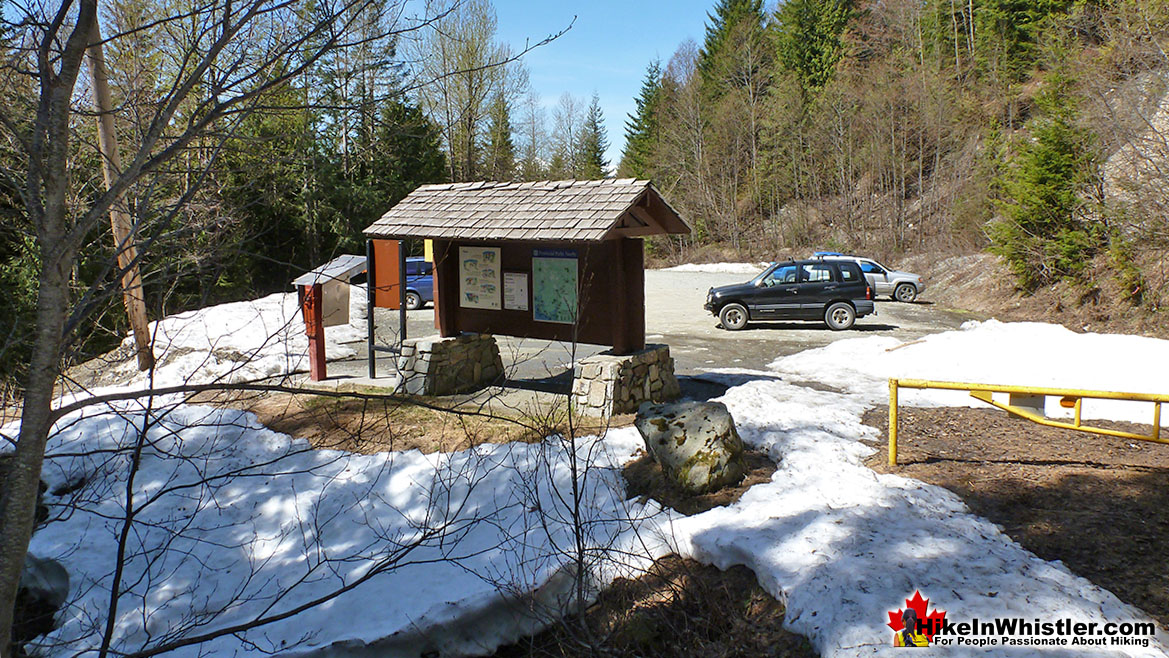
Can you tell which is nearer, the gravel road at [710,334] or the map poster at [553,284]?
the map poster at [553,284]

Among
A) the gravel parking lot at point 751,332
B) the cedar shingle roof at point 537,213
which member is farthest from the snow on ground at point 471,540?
the gravel parking lot at point 751,332

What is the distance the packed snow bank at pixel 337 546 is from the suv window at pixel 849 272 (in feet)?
36.9

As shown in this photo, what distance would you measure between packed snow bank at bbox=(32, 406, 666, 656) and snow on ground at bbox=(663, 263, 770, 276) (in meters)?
29.9

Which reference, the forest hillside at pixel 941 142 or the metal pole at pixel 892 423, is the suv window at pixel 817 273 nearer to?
the forest hillside at pixel 941 142

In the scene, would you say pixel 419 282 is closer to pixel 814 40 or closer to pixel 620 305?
pixel 620 305

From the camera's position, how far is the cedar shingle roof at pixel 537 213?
8.73 m

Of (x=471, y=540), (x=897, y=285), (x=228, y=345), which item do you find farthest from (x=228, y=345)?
(x=897, y=285)

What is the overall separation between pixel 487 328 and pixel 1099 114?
17360 millimetres

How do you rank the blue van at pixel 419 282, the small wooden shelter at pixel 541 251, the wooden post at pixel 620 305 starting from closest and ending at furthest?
the small wooden shelter at pixel 541 251, the wooden post at pixel 620 305, the blue van at pixel 419 282

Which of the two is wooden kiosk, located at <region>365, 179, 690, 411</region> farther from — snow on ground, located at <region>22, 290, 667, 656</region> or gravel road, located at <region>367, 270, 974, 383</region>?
snow on ground, located at <region>22, 290, 667, 656</region>

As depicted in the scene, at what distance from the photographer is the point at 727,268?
3919 cm

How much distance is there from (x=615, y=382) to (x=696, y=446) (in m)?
2.27

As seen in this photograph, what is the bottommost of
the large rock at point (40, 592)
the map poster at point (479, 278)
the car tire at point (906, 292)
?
the large rock at point (40, 592)

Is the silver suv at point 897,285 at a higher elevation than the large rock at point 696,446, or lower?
higher
